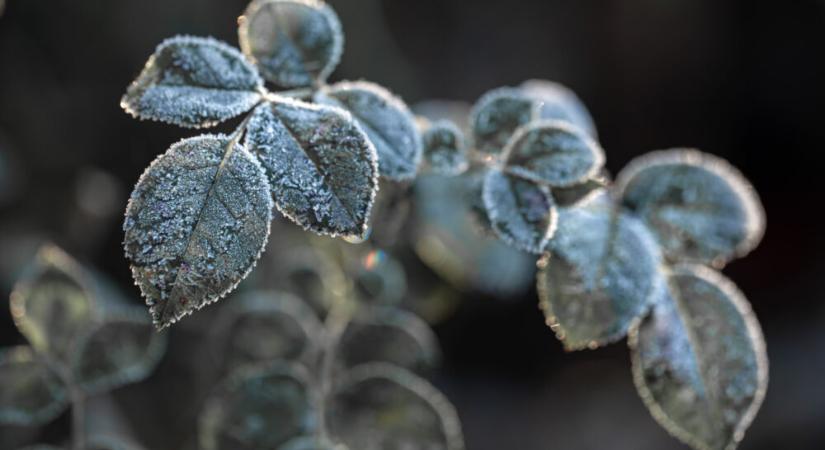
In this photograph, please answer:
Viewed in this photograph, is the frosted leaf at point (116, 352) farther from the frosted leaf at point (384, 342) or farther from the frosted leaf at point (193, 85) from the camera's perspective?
the frosted leaf at point (193, 85)

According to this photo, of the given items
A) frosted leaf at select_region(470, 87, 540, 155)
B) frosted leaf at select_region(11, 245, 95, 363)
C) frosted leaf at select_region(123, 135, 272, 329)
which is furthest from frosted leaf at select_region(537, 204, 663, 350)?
frosted leaf at select_region(11, 245, 95, 363)

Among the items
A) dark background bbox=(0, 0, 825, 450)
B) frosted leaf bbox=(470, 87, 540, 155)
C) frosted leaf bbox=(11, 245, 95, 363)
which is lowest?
dark background bbox=(0, 0, 825, 450)

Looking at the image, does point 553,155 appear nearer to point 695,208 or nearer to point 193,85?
point 695,208

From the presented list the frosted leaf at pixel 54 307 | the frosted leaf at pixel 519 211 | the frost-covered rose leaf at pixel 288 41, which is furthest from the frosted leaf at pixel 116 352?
the frosted leaf at pixel 519 211

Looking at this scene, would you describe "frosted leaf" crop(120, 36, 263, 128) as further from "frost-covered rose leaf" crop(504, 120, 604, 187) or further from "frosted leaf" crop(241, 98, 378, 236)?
"frost-covered rose leaf" crop(504, 120, 604, 187)

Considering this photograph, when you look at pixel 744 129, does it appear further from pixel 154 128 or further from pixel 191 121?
pixel 191 121

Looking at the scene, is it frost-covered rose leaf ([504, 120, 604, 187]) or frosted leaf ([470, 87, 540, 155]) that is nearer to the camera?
frost-covered rose leaf ([504, 120, 604, 187])

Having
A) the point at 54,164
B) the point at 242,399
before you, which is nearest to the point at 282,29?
the point at 242,399
